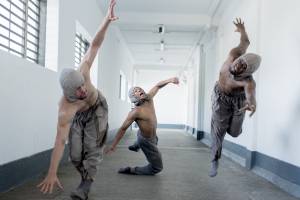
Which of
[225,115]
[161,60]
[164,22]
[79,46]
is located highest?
[164,22]

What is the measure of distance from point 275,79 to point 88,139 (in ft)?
8.49

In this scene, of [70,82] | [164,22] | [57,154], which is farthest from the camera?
[164,22]

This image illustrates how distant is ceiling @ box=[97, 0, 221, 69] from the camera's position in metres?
7.85

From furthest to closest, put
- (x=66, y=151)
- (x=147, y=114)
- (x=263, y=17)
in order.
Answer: (x=66, y=151)
(x=263, y=17)
(x=147, y=114)

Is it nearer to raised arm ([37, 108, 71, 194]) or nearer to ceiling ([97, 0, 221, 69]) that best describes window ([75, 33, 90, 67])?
ceiling ([97, 0, 221, 69])

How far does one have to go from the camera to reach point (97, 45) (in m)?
2.98

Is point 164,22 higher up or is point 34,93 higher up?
point 164,22

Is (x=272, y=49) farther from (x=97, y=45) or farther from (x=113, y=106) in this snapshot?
(x=113, y=106)

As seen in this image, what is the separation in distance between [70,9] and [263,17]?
2909 mm

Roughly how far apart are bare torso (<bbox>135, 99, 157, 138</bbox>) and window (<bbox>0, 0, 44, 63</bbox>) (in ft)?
5.11

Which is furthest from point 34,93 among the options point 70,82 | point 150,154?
point 70,82

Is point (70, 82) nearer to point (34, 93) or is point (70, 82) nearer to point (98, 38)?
point (98, 38)

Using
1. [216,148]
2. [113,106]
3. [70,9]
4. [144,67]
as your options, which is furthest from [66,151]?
[144,67]

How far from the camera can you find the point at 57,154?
7.28 ft
